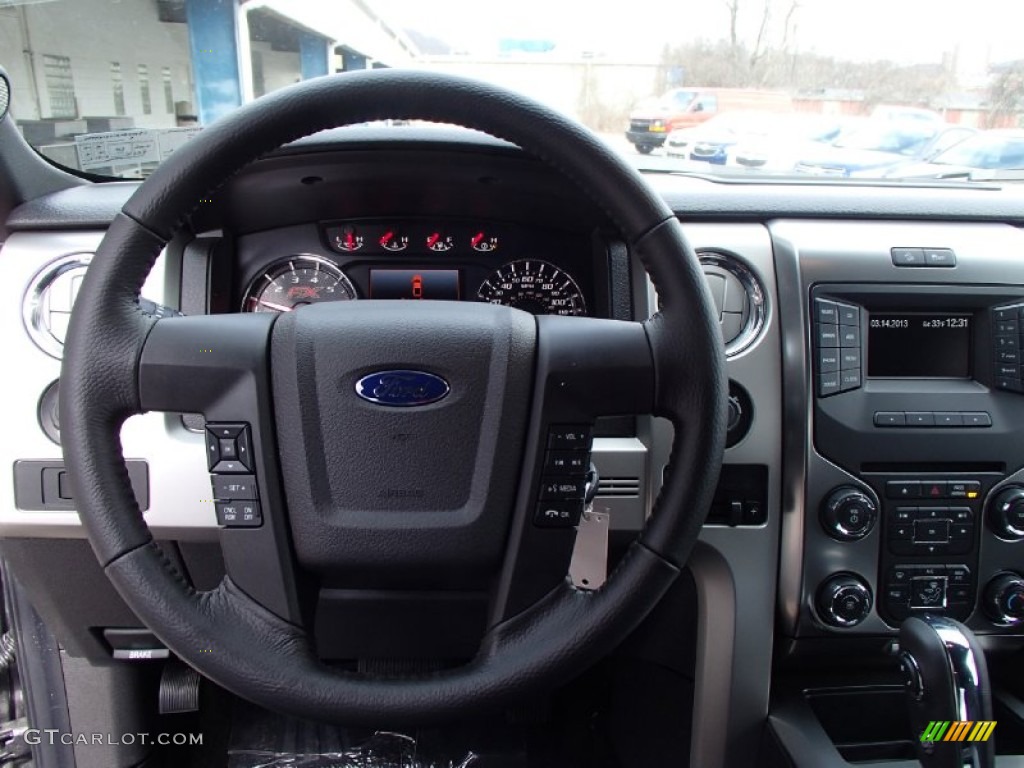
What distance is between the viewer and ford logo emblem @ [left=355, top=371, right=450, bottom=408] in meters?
1.09

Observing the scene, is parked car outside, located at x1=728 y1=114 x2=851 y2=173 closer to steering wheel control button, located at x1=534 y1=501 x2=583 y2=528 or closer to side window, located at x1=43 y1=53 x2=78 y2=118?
steering wheel control button, located at x1=534 y1=501 x2=583 y2=528

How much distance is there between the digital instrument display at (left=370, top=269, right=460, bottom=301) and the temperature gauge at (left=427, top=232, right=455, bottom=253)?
0.14ft

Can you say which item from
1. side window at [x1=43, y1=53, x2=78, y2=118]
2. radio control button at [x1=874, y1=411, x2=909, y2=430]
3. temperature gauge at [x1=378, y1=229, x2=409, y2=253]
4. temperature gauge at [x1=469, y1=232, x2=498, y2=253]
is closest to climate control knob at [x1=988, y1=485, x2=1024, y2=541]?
radio control button at [x1=874, y1=411, x2=909, y2=430]

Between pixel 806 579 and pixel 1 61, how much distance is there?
1841 mm

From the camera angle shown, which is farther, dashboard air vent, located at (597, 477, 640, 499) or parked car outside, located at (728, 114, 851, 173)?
parked car outside, located at (728, 114, 851, 173)

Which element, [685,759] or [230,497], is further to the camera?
[685,759]

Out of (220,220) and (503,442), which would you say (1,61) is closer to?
(220,220)

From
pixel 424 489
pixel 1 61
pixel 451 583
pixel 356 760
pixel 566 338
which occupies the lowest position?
pixel 356 760

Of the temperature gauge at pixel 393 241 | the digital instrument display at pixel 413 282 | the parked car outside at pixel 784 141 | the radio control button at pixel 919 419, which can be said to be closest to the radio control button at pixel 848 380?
the radio control button at pixel 919 419

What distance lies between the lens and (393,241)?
1643 mm

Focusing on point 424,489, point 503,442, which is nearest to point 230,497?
point 424,489

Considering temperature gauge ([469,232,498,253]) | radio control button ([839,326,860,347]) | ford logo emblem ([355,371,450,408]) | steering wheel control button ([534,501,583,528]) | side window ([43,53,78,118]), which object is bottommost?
steering wheel control button ([534,501,583,528])

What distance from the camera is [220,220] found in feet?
5.02

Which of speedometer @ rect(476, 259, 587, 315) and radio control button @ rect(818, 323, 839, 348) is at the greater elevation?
speedometer @ rect(476, 259, 587, 315)
